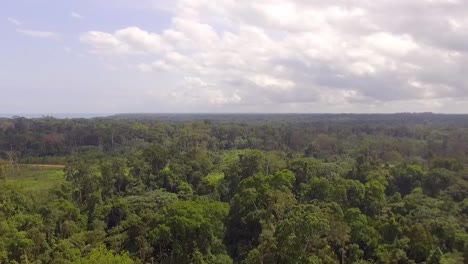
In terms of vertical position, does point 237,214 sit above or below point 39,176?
above

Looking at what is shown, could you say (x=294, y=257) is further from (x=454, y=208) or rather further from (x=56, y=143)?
(x=56, y=143)

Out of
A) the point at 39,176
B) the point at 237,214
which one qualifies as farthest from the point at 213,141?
the point at 237,214

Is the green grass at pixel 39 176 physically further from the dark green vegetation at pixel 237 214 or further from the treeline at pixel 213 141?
the treeline at pixel 213 141

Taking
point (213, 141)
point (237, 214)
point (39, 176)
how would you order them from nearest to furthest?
1. point (237, 214)
2. point (39, 176)
3. point (213, 141)

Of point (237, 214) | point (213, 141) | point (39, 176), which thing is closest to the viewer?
point (237, 214)

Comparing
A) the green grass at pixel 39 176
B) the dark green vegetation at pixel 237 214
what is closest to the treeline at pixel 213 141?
the green grass at pixel 39 176

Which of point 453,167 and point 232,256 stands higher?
point 453,167

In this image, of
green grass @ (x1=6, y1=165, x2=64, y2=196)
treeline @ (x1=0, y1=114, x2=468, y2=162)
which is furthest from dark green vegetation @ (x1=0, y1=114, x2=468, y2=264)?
treeline @ (x1=0, y1=114, x2=468, y2=162)

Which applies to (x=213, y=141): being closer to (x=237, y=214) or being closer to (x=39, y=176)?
Answer: (x=39, y=176)

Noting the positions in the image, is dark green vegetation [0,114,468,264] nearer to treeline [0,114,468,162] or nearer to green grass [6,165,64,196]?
green grass [6,165,64,196]

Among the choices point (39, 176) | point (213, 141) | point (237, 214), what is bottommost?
point (39, 176)

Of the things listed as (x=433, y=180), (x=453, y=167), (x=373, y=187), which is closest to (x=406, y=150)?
(x=453, y=167)
